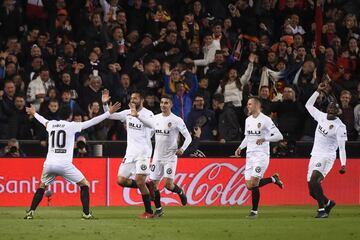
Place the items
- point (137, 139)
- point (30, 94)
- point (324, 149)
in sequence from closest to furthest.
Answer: point (137, 139), point (324, 149), point (30, 94)

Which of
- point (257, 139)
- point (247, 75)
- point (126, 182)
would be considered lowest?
point (126, 182)

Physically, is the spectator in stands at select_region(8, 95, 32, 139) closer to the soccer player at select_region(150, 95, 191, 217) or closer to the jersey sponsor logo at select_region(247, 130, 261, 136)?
the soccer player at select_region(150, 95, 191, 217)

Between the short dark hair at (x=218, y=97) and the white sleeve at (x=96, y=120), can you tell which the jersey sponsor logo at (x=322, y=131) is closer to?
the white sleeve at (x=96, y=120)

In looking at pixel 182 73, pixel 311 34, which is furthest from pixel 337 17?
pixel 182 73

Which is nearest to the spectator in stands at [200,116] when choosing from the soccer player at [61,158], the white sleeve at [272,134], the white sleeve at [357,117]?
the white sleeve at [357,117]

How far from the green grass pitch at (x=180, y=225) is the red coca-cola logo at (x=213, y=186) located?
1.81 meters

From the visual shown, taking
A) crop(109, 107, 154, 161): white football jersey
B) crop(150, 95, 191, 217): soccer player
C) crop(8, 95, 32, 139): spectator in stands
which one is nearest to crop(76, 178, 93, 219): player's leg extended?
crop(109, 107, 154, 161): white football jersey

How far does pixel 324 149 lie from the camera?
20.0 m

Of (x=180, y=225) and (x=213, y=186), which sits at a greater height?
(x=213, y=186)

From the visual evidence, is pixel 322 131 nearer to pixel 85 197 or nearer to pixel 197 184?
pixel 85 197

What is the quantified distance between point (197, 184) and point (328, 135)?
5141mm

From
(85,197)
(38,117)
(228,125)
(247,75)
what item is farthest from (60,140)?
(247,75)

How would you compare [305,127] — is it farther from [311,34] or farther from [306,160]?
[311,34]

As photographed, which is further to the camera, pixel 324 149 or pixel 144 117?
pixel 324 149
